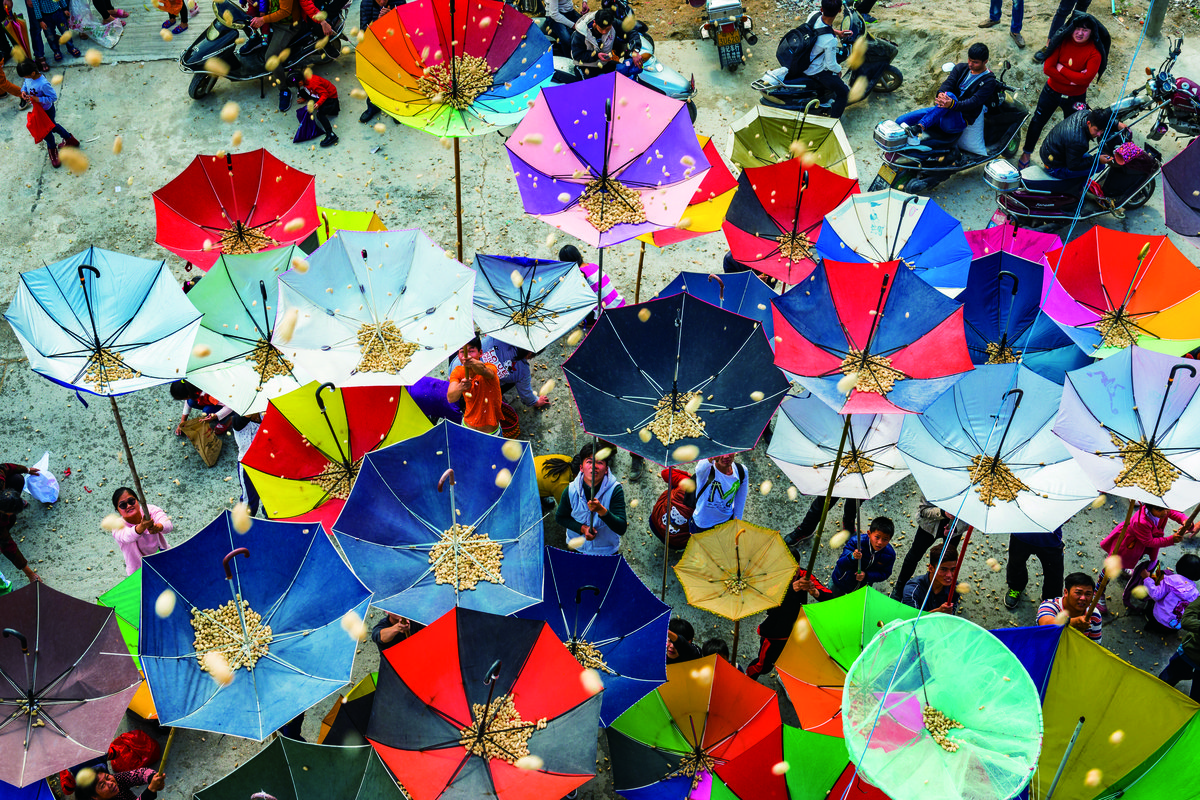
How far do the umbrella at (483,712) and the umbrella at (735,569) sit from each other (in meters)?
1.61

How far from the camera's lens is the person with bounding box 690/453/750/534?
738cm

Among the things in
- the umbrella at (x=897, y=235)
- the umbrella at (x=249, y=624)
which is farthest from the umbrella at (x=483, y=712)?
the umbrella at (x=897, y=235)

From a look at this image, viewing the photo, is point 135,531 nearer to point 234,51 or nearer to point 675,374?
point 675,374

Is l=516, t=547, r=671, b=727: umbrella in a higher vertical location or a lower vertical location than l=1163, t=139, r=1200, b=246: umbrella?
lower

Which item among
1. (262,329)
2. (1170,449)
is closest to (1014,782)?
(1170,449)

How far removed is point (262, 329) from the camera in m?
7.41

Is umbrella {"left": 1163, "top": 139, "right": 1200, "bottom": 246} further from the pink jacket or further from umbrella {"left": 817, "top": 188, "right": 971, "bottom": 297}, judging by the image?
the pink jacket

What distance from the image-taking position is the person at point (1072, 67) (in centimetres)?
1034

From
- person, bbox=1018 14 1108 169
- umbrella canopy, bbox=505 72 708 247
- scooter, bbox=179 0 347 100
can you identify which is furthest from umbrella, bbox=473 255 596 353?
person, bbox=1018 14 1108 169

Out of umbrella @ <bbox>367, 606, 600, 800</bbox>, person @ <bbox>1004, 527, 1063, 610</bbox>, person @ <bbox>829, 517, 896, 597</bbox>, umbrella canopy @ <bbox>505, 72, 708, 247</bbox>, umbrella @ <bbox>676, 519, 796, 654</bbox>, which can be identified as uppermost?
umbrella canopy @ <bbox>505, 72, 708, 247</bbox>

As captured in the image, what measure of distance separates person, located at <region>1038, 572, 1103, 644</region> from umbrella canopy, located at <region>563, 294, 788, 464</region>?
2.46 metres

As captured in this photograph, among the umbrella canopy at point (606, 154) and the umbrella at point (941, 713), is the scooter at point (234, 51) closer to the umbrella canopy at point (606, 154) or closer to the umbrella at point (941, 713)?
the umbrella canopy at point (606, 154)

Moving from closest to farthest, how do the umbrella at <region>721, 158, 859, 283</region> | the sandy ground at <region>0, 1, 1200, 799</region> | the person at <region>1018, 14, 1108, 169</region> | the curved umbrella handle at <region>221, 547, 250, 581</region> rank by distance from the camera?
the curved umbrella handle at <region>221, 547, 250, 581</region>
the sandy ground at <region>0, 1, 1200, 799</region>
the umbrella at <region>721, 158, 859, 283</region>
the person at <region>1018, 14, 1108, 169</region>

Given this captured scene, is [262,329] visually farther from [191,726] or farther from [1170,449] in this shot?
[1170,449]
